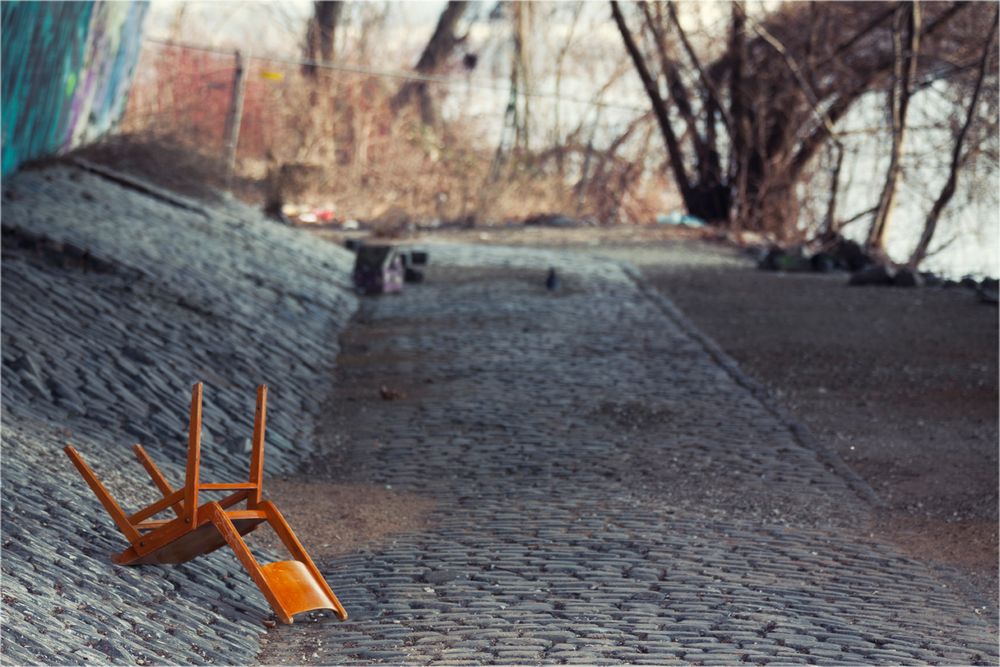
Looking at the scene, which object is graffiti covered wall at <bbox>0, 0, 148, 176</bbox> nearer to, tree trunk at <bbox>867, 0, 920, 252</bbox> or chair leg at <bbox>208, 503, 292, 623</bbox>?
chair leg at <bbox>208, 503, 292, 623</bbox>

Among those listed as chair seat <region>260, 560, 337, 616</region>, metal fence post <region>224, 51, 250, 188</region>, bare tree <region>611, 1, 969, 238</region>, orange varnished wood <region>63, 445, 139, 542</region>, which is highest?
bare tree <region>611, 1, 969, 238</region>

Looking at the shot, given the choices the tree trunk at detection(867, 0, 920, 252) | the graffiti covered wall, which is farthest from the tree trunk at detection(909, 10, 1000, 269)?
the graffiti covered wall

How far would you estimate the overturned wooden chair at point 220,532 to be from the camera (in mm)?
5121

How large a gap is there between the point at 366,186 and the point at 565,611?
60.9 ft

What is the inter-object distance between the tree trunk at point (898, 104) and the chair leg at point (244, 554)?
15.4 meters

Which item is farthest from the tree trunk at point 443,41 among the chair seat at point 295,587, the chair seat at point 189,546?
the chair seat at point 295,587

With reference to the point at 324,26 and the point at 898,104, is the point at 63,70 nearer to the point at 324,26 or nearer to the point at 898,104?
the point at 324,26

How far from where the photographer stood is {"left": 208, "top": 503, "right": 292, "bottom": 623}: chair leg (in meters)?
5.05

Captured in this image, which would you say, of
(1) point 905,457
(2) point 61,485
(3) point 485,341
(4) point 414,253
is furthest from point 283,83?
(2) point 61,485

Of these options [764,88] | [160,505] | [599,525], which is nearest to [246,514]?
[160,505]

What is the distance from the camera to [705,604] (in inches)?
223

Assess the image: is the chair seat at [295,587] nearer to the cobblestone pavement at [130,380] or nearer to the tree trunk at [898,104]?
the cobblestone pavement at [130,380]

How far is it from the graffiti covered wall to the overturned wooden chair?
8.63 metres

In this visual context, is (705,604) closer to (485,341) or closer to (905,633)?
(905,633)
